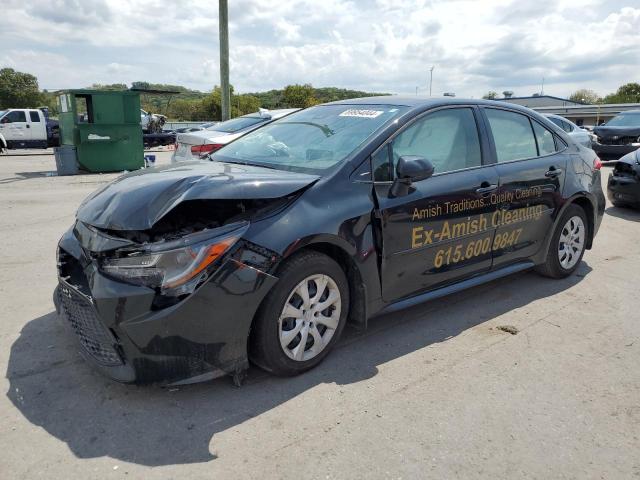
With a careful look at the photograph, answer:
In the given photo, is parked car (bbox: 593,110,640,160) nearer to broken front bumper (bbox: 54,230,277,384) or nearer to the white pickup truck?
broken front bumper (bbox: 54,230,277,384)

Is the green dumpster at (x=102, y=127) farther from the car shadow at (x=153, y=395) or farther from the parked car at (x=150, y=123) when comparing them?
the parked car at (x=150, y=123)

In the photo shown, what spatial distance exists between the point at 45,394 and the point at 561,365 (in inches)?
124

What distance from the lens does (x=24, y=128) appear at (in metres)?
22.2

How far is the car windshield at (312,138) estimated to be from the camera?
3582 millimetres

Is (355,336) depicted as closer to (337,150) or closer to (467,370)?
(467,370)

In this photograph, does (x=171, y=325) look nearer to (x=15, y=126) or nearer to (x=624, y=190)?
(x=624, y=190)

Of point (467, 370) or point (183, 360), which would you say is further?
point (467, 370)

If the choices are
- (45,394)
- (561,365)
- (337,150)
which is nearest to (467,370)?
(561,365)

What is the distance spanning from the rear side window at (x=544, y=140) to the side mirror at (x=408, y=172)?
1.87m

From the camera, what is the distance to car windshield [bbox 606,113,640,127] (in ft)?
54.0

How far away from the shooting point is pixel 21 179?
1247cm

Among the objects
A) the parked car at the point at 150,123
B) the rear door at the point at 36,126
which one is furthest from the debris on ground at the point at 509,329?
the parked car at the point at 150,123

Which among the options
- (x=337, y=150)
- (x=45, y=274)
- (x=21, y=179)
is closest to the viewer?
(x=337, y=150)

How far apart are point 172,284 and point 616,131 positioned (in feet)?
56.1
